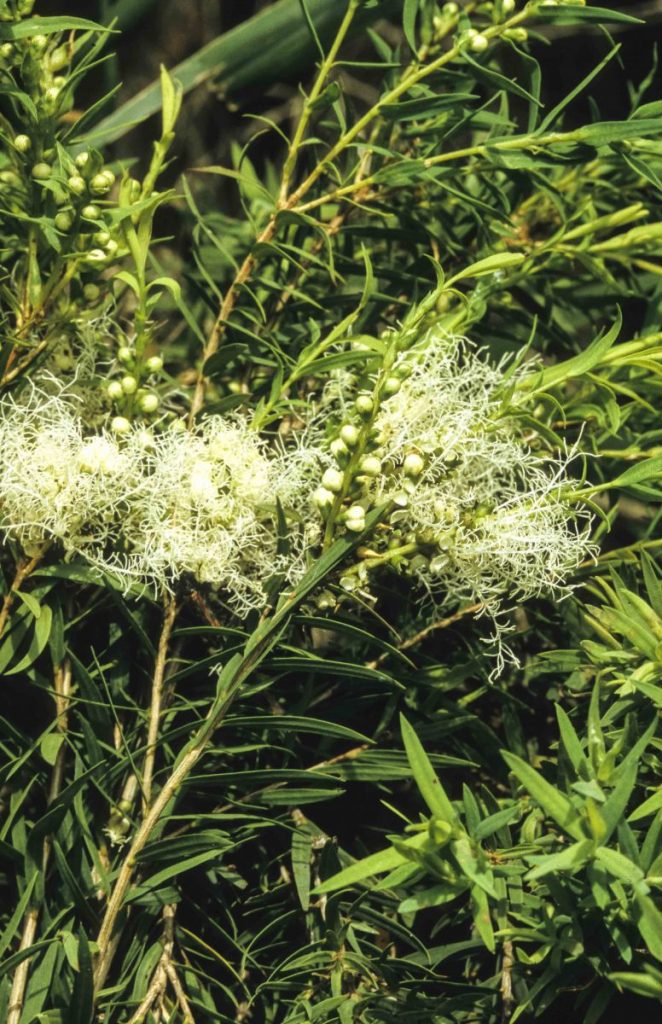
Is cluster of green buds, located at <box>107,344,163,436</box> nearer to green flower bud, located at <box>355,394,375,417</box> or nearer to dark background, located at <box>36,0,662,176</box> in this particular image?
green flower bud, located at <box>355,394,375,417</box>

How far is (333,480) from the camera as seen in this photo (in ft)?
1.24

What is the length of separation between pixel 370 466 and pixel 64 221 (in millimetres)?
168

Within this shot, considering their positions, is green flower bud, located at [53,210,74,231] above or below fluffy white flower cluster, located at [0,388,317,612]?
above

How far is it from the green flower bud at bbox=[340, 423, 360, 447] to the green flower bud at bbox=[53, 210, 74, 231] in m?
0.15

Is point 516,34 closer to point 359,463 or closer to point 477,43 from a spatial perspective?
point 477,43

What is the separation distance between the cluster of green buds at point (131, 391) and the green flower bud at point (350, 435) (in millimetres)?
94

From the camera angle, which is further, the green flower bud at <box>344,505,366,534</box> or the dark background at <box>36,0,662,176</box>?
the dark background at <box>36,0,662,176</box>

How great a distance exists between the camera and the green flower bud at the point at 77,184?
1.30 ft

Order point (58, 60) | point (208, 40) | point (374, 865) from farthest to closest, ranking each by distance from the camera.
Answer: point (208, 40) < point (58, 60) < point (374, 865)

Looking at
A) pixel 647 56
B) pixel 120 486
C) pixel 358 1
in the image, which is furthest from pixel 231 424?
pixel 647 56

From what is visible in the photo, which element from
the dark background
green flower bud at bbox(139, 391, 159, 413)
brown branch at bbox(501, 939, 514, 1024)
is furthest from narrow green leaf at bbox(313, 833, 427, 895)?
the dark background

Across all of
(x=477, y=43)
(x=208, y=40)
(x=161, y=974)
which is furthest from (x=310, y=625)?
(x=208, y=40)

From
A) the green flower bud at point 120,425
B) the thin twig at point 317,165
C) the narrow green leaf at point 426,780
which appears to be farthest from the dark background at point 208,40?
the narrow green leaf at point 426,780

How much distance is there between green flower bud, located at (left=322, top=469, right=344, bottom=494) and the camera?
378 millimetres
